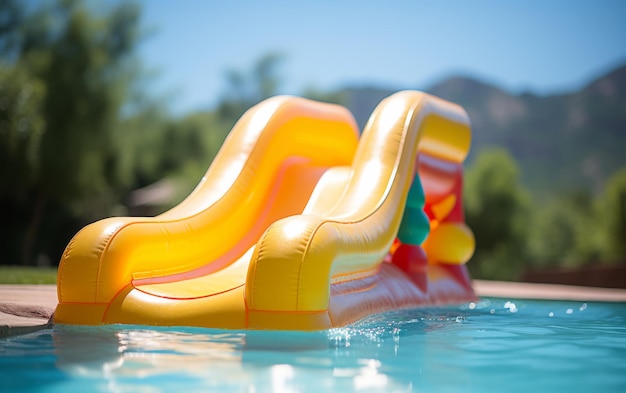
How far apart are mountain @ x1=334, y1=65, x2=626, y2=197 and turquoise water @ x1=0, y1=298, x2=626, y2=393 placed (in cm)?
4449

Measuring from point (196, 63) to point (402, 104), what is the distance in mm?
25391

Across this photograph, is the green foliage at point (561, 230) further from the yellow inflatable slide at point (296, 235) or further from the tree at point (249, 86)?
the yellow inflatable slide at point (296, 235)

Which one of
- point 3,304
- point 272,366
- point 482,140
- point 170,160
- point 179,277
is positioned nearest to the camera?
point 272,366

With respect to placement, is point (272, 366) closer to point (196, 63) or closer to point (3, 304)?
point (3, 304)

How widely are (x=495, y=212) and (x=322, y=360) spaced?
19603mm

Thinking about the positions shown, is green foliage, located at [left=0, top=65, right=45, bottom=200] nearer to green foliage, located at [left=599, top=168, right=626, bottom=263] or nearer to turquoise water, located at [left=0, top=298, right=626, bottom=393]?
turquoise water, located at [left=0, top=298, right=626, bottom=393]

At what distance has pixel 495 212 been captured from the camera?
21.9 m

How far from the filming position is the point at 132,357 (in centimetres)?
299

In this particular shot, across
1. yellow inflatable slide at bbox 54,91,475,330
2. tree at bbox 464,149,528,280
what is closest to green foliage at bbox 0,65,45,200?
yellow inflatable slide at bbox 54,91,475,330

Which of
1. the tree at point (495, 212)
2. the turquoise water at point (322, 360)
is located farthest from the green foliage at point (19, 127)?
the tree at point (495, 212)

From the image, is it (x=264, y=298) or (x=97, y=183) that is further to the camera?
(x=97, y=183)

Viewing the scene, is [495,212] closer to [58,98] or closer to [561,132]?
[58,98]

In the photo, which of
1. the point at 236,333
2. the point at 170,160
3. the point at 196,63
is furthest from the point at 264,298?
the point at 196,63

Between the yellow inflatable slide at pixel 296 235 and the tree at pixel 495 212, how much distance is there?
610 inches
